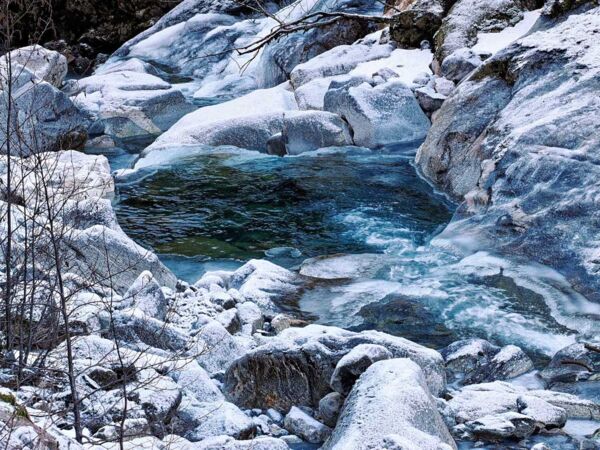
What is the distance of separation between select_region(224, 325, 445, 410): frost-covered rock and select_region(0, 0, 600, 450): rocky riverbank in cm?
A: 1

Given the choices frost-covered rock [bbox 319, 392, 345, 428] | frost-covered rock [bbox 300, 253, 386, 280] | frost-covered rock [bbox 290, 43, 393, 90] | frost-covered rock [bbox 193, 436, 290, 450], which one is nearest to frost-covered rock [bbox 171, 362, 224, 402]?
frost-covered rock [bbox 319, 392, 345, 428]

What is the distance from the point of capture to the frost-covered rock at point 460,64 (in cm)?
1173

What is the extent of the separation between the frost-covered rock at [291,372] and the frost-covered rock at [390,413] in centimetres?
55

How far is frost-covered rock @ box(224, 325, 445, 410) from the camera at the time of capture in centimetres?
440

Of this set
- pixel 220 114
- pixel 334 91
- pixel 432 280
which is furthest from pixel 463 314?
pixel 220 114

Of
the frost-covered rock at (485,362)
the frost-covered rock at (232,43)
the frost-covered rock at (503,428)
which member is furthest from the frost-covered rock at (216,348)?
the frost-covered rock at (232,43)

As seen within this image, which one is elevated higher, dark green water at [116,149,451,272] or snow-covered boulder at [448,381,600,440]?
snow-covered boulder at [448,381,600,440]

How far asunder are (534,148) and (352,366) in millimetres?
4384

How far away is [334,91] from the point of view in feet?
40.3

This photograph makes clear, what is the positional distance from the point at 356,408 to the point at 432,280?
354 cm

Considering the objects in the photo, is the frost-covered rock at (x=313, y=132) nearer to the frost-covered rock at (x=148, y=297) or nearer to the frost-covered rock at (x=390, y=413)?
the frost-covered rock at (x=148, y=297)

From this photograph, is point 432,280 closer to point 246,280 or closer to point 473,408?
point 246,280

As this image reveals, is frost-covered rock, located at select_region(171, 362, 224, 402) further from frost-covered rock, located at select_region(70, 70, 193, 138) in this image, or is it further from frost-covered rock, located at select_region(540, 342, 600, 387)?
frost-covered rock, located at select_region(70, 70, 193, 138)

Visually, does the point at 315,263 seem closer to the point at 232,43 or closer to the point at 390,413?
the point at 390,413
